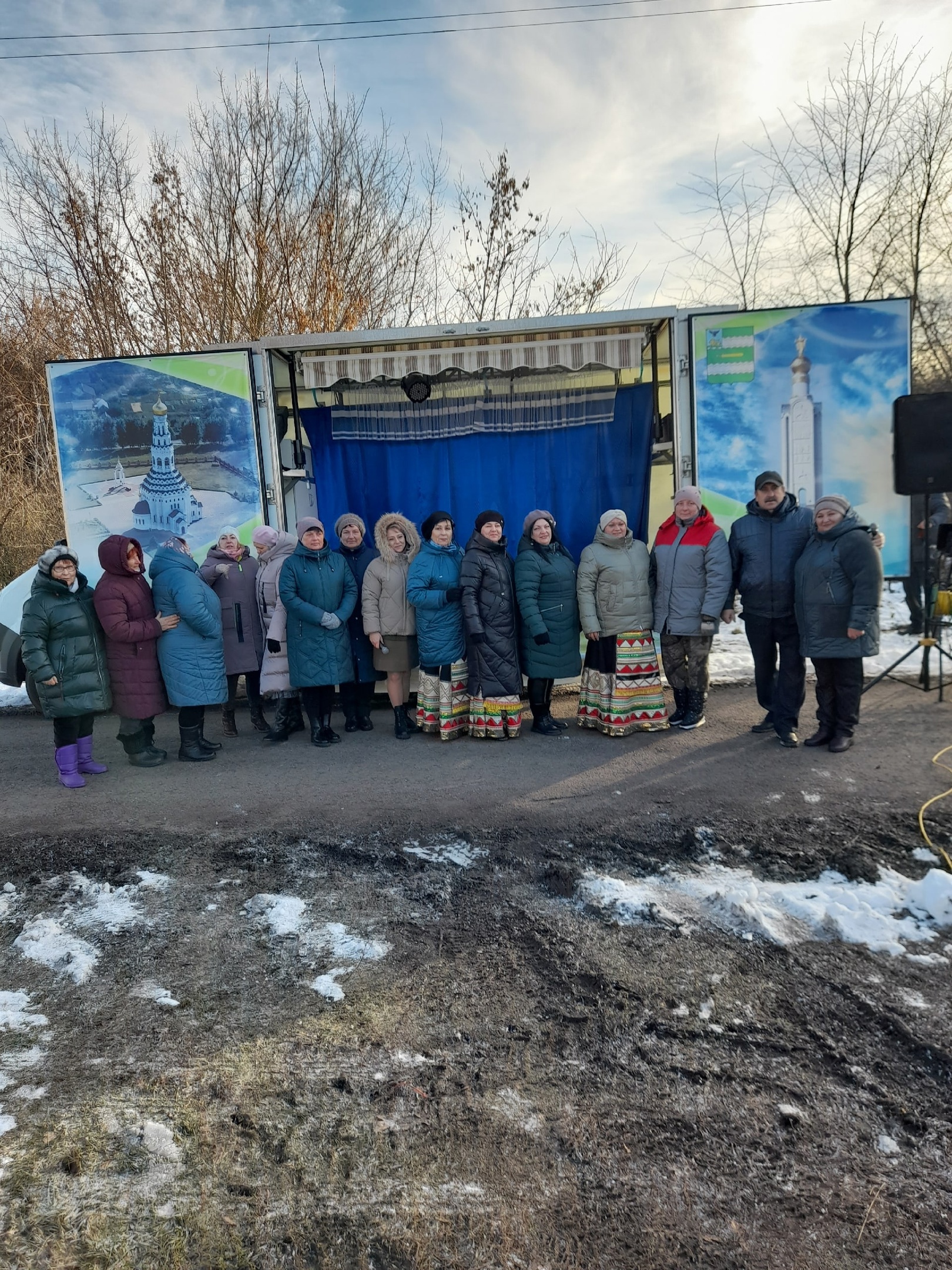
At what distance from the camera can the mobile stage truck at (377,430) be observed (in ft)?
20.6

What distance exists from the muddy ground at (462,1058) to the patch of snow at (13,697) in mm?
3961

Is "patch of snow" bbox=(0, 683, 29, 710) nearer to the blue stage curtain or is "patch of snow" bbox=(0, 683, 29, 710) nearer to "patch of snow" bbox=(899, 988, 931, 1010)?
the blue stage curtain

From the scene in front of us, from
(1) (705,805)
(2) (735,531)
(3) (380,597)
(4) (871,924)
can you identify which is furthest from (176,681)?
(4) (871,924)

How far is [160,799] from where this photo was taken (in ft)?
15.5

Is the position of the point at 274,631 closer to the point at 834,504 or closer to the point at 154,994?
the point at 154,994

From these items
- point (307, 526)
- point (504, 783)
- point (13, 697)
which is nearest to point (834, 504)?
point (504, 783)

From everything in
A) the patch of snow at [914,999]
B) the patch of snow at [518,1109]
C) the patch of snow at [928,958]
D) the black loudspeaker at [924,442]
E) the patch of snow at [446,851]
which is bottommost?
the patch of snow at [518,1109]

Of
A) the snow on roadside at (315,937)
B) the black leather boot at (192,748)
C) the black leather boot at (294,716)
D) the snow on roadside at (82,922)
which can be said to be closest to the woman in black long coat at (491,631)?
the black leather boot at (294,716)

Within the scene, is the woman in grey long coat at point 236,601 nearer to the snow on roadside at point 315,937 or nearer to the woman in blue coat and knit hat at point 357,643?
the woman in blue coat and knit hat at point 357,643

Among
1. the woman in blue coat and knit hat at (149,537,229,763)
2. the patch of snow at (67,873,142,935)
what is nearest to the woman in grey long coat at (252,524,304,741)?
the woman in blue coat and knit hat at (149,537,229,763)

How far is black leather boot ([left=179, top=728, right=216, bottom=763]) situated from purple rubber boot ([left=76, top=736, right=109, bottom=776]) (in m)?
0.51

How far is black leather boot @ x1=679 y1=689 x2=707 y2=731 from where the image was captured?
18.6 ft

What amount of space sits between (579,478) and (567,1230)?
5.67 m

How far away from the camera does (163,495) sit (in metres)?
6.48
